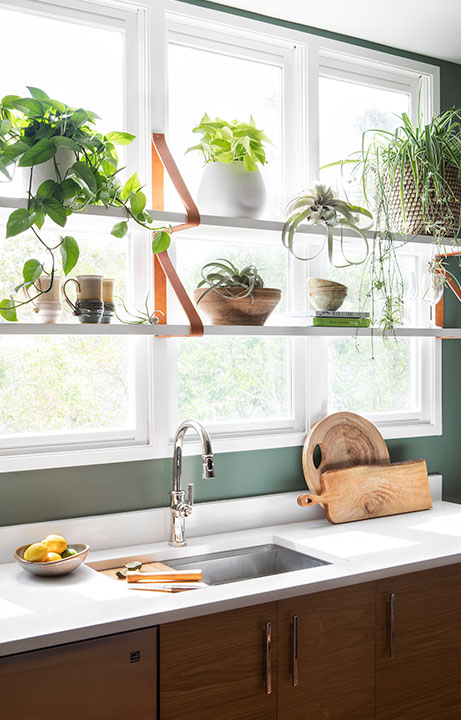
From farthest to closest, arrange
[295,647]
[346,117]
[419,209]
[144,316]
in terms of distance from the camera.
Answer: [346,117] → [419,209] → [144,316] → [295,647]

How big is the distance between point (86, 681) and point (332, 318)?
1.35 meters

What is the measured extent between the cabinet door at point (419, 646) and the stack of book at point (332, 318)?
834 millimetres

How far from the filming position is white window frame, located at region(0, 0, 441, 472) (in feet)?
7.44

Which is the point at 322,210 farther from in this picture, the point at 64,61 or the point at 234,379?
the point at 64,61

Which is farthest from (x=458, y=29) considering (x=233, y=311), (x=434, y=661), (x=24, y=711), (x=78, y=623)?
(x=24, y=711)

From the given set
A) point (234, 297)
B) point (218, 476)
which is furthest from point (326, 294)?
point (218, 476)

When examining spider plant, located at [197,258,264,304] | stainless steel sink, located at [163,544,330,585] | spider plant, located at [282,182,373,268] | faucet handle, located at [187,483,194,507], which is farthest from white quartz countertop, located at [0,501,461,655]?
spider plant, located at [282,182,373,268]

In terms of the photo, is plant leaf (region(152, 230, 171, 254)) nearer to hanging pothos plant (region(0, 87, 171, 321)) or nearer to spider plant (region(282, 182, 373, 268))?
hanging pothos plant (region(0, 87, 171, 321))

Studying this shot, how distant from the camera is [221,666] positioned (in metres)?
1.75

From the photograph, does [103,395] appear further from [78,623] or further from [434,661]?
[434,661]

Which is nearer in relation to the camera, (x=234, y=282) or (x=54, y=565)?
(x=54, y=565)

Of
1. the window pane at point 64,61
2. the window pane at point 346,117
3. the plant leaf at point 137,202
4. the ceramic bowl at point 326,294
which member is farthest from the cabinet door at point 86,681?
the window pane at point 346,117

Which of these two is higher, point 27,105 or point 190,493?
point 27,105

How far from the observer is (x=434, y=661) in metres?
2.12
